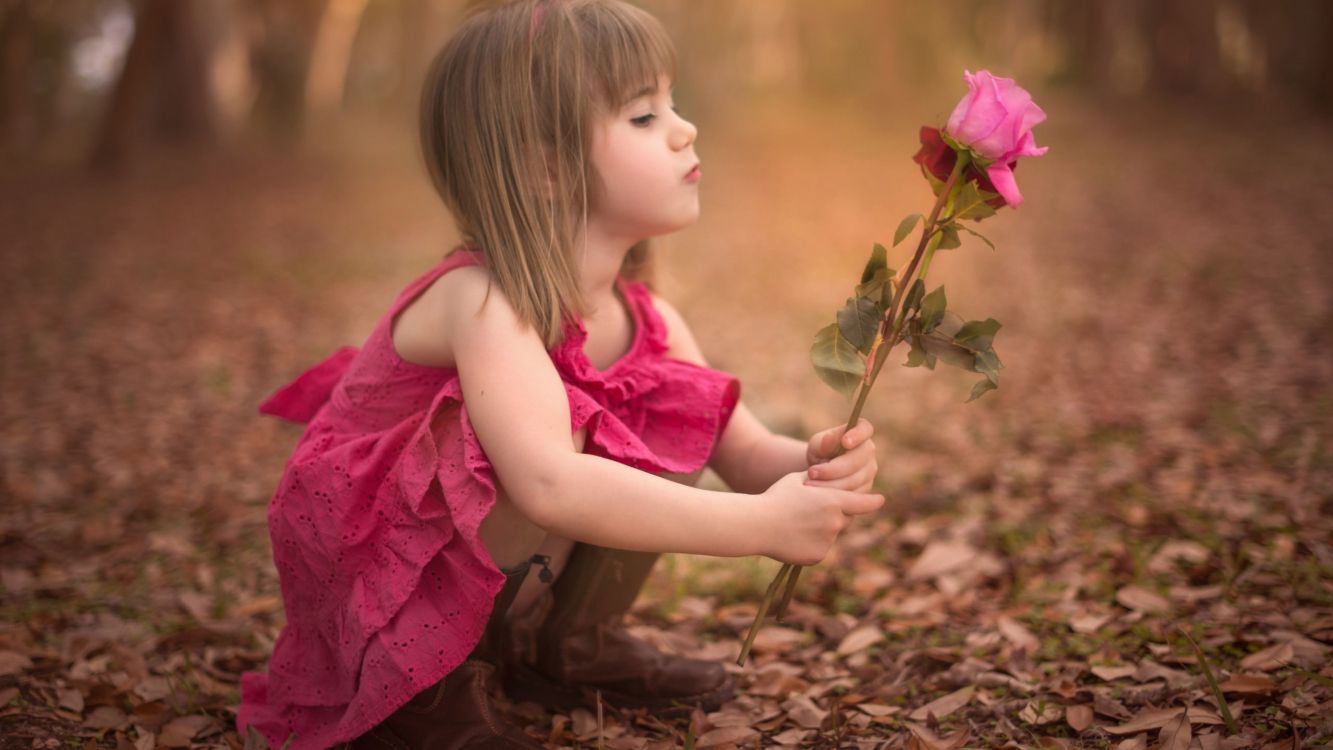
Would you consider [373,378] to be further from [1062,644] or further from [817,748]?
[1062,644]

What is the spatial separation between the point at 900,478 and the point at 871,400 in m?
1.26

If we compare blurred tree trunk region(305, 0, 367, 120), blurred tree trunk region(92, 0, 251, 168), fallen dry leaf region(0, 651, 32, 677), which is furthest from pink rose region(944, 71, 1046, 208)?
blurred tree trunk region(305, 0, 367, 120)

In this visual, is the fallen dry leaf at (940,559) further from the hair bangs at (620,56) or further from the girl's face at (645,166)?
the hair bangs at (620,56)

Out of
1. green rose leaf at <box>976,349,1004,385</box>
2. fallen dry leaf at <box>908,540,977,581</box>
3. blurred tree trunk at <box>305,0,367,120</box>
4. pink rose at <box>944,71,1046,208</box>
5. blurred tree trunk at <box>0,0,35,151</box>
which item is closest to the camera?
pink rose at <box>944,71,1046,208</box>

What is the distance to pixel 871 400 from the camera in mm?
4867

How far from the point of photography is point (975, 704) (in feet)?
6.61

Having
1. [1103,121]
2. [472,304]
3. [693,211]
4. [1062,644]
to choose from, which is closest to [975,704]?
[1062,644]

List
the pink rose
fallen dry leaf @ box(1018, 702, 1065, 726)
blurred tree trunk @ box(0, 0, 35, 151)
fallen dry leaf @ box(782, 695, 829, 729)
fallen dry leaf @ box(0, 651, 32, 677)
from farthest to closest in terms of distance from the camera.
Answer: blurred tree trunk @ box(0, 0, 35, 151) < fallen dry leaf @ box(0, 651, 32, 677) < fallen dry leaf @ box(782, 695, 829, 729) < fallen dry leaf @ box(1018, 702, 1065, 726) < the pink rose

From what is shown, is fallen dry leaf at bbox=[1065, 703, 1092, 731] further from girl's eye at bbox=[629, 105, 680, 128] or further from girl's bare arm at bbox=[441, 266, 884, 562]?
girl's eye at bbox=[629, 105, 680, 128]

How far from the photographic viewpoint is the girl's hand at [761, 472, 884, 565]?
1644 mm

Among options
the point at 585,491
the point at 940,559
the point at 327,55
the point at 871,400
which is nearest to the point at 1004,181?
the point at 585,491

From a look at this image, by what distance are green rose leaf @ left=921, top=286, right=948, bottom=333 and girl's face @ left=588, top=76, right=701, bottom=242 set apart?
18.8 inches

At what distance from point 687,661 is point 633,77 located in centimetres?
120

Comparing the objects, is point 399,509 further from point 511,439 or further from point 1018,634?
point 1018,634
